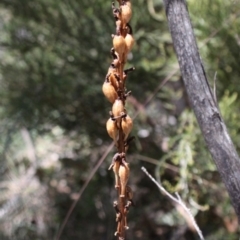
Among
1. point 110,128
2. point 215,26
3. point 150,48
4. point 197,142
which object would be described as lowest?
point 110,128

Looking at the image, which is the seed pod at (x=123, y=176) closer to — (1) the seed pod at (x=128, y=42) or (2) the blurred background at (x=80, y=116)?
(1) the seed pod at (x=128, y=42)

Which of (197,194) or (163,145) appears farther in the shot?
(163,145)

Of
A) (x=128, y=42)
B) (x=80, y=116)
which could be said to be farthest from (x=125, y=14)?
(x=80, y=116)

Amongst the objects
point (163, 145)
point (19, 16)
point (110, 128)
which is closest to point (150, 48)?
point (163, 145)

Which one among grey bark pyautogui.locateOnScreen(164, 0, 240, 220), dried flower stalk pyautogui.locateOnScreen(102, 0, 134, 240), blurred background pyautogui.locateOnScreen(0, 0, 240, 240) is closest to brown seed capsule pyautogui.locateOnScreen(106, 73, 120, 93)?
dried flower stalk pyautogui.locateOnScreen(102, 0, 134, 240)

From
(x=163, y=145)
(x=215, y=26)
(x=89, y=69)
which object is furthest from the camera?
(x=163, y=145)

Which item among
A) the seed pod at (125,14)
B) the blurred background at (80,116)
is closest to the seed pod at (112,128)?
the seed pod at (125,14)

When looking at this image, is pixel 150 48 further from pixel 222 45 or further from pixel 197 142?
pixel 197 142
